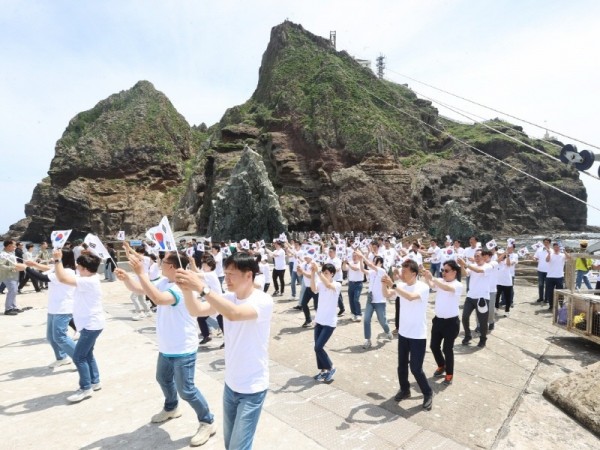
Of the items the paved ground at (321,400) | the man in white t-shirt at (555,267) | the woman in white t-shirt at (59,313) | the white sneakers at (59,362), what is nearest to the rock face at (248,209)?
the man in white t-shirt at (555,267)

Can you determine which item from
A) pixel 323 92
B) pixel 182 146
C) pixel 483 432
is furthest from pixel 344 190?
pixel 182 146

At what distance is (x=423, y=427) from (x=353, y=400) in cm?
98

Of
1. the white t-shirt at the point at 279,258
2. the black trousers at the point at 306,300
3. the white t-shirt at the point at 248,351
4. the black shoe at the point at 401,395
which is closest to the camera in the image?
the white t-shirt at the point at 248,351

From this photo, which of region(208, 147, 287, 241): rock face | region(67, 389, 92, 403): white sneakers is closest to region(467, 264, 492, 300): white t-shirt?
region(67, 389, 92, 403): white sneakers

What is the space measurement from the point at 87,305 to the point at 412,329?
166 inches

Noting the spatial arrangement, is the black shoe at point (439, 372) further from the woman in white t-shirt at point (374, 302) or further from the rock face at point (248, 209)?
the rock face at point (248, 209)

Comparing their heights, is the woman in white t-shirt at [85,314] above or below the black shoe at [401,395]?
above

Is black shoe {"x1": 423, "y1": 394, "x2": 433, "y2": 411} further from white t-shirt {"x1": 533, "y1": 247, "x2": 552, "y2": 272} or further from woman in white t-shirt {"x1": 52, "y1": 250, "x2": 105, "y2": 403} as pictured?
white t-shirt {"x1": 533, "y1": 247, "x2": 552, "y2": 272}

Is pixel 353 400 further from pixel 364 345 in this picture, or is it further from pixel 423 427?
pixel 364 345

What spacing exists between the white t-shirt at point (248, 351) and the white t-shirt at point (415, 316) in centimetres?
261

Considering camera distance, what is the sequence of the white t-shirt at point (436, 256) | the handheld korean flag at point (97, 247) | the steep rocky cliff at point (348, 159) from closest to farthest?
the handheld korean flag at point (97, 247) → the white t-shirt at point (436, 256) → the steep rocky cliff at point (348, 159)

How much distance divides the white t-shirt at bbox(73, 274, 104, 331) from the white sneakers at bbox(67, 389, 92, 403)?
0.82 meters

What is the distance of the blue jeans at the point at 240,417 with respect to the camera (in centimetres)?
289

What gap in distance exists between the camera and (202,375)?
6.00 metres
